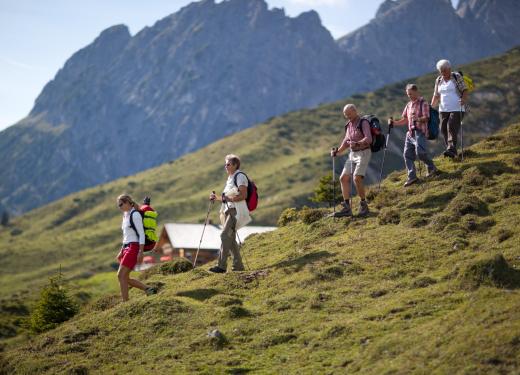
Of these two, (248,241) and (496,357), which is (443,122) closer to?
(248,241)

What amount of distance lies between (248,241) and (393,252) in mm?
10379

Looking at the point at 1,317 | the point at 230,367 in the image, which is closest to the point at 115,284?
the point at 1,317

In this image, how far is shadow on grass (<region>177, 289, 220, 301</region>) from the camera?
693 inches

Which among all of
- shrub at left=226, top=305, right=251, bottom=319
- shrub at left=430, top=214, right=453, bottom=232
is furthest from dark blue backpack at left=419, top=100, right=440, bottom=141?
shrub at left=226, top=305, right=251, bottom=319

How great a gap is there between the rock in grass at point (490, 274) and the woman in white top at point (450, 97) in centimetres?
1008

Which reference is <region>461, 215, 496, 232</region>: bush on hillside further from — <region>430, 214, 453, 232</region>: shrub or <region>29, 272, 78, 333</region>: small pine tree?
<region>29, 272, 78, 333</region>: small pine tree

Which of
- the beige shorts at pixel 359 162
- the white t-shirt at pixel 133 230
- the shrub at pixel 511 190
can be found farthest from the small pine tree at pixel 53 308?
the shrub at pixel 511 190

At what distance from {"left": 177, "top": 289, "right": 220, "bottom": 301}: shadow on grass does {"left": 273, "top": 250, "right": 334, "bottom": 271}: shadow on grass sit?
2549mm

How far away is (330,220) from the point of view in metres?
23.2

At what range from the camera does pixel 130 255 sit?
17562mm

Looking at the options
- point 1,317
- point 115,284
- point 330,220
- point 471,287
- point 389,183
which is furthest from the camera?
point 115,284

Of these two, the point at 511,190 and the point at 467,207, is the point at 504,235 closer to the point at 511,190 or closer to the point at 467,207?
the point at 467,207

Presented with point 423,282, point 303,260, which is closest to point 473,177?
point 303,260

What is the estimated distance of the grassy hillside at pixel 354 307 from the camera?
39.2ft
